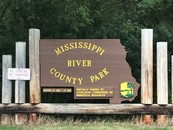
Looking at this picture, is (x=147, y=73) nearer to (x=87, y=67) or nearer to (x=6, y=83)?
(x=87, y=67)

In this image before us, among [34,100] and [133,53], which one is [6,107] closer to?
[34,100]

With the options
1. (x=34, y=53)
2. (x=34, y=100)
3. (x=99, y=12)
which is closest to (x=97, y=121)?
(x=34, y=100)

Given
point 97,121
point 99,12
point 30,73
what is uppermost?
point 99,12

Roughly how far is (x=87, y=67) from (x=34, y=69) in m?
1.44

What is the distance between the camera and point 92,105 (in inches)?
433

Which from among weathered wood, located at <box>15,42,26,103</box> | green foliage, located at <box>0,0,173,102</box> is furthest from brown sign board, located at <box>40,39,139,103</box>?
green foliage, located at <box>0,0,173,102</box>

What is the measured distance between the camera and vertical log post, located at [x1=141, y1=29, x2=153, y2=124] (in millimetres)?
10945

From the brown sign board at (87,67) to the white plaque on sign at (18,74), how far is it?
16.2 inches

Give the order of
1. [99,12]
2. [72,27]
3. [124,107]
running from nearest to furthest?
1. [124,107]
2. [72,27]
3. [99,12]

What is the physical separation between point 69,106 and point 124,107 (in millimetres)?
1474

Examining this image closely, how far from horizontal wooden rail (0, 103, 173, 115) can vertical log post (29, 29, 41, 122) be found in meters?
0.21

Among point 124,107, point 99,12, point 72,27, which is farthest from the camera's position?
point 99,12

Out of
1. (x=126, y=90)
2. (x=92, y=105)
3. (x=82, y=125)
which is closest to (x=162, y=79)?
(x=126, y=90)

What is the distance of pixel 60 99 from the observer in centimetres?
1293
